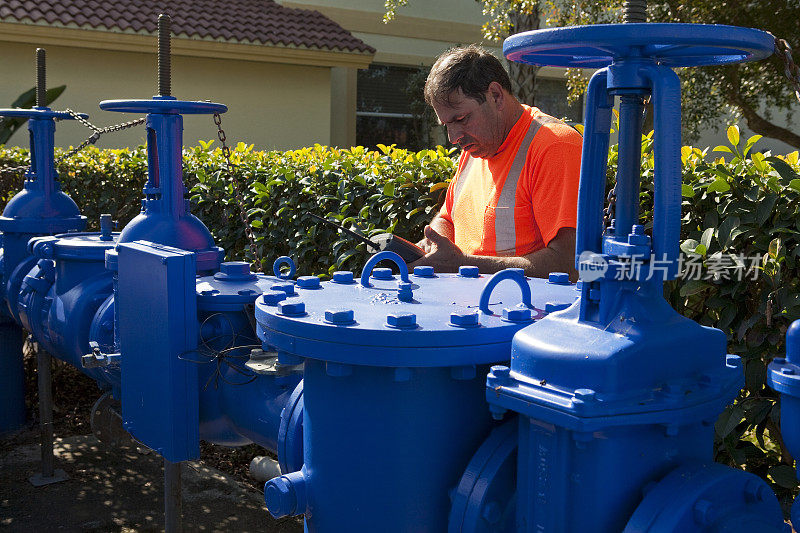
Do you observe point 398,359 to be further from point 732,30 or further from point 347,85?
point 347,85

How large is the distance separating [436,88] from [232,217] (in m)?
2.65

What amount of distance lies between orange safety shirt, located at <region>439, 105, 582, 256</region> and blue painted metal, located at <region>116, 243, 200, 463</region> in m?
1.06

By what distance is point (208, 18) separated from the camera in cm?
1192

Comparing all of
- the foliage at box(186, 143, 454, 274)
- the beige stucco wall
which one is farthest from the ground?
the beige stucco wall

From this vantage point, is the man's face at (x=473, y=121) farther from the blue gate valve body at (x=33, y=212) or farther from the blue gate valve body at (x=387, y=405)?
the blue gate valve body at (x=33, y=212)

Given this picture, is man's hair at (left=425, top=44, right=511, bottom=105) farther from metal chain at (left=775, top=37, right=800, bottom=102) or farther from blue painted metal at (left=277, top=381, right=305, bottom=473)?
metal chain at (left=775, top=37, right=800, bottom=102)

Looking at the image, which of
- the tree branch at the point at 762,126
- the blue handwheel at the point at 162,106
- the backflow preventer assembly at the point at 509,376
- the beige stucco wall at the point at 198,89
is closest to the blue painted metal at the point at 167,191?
the blue handwheel at the point at 162,106

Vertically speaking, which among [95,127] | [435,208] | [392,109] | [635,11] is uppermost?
[392,109]

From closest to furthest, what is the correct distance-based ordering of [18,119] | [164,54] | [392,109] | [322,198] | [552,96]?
[164,54] → [322,198] → [18,119] → [392,109] → [552,96]

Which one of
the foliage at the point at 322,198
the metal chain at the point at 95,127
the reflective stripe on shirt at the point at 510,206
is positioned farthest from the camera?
the foliage at the point at 322,198

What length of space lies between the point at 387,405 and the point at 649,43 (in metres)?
0.74

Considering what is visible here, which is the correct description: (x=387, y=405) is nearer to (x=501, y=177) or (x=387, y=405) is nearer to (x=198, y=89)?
(x=501, y=177)

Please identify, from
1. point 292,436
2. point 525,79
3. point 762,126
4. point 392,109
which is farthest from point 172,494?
point 392,109

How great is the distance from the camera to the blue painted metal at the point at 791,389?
4.03 feet
